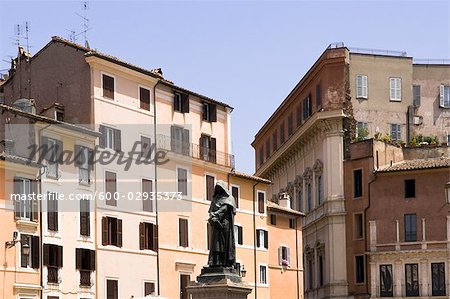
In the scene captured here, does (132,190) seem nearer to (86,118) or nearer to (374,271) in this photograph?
(86,118)

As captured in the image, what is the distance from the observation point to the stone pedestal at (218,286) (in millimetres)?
27516

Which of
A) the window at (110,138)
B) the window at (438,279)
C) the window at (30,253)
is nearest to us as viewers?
the window at (30,253)

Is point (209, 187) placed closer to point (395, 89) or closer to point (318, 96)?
point (318, 96)

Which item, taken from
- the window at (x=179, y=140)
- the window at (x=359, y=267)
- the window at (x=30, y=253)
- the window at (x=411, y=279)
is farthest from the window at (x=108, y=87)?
the window at (x=411, y=279)

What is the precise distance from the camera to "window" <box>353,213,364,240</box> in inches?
3083

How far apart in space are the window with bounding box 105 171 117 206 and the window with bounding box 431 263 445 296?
2701 centimetres

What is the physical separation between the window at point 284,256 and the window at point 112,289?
1746 cm

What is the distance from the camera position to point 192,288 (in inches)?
1096

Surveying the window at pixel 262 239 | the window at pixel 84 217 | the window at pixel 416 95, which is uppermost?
the window at pixel 416 95

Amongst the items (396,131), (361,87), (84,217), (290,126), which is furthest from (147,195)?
(290,126)

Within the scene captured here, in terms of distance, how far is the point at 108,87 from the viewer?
200ft

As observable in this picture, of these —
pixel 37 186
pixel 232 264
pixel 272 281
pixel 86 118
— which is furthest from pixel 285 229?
pixel 232 264

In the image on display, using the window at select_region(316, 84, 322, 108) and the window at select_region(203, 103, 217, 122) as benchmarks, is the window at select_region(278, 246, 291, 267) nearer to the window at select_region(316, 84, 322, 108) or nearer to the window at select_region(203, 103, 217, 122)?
the window at select_region(203, 103, 217, 122)

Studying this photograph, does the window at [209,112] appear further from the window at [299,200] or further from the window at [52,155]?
the window at [299,200]
